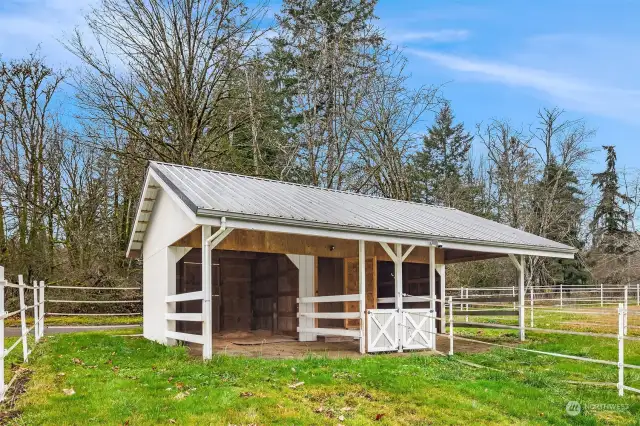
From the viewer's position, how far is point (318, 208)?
1106cm

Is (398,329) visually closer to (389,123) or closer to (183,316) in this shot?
(183,316)

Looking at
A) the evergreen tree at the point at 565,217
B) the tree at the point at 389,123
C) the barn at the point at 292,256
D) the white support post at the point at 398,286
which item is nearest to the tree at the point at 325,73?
the tree at the point at 389,123

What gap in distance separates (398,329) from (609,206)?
110 feet

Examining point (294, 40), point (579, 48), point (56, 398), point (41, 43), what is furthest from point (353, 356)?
point (41, 43)

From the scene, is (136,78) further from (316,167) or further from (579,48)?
(579,48)

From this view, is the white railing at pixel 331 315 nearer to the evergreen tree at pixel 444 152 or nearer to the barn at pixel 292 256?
the barn at pixel 292 256

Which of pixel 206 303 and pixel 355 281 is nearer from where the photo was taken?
pixel 206 303

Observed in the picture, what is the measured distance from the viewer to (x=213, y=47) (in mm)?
20000

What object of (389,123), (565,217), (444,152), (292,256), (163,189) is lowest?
(292,256)

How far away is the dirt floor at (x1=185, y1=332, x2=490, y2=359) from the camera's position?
33.7 ft

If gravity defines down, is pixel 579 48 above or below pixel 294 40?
below

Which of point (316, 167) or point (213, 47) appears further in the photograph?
point (316, 167)

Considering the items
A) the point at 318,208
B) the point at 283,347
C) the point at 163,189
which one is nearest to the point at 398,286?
the point at 318,208

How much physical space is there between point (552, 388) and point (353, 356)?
3.69m
